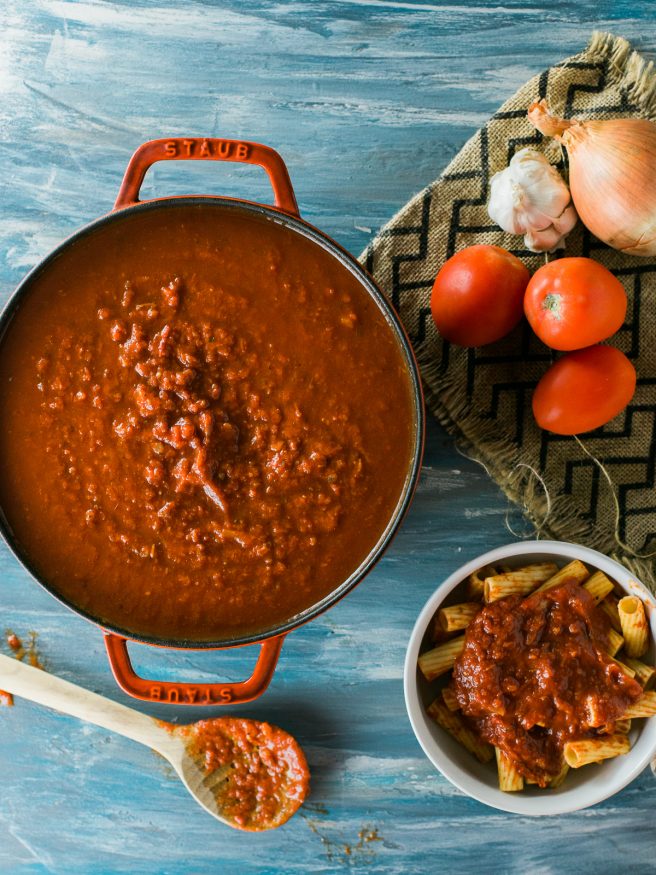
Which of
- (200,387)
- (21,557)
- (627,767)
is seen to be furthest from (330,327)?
(627,767)

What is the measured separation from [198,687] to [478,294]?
90 centimetres

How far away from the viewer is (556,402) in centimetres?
155

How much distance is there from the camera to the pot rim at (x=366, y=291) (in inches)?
52.6

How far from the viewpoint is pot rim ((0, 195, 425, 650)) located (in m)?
1.33

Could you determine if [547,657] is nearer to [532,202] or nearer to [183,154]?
[532,202]

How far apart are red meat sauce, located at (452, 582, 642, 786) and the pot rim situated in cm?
35

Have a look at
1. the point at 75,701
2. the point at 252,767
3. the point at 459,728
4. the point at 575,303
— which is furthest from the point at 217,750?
the point at 575,303

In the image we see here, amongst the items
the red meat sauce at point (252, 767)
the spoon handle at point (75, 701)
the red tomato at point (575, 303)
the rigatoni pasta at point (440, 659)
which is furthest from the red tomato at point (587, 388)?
the spoon handle at point (75, 701)

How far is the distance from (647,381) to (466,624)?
63 cm

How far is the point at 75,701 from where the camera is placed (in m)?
1.76

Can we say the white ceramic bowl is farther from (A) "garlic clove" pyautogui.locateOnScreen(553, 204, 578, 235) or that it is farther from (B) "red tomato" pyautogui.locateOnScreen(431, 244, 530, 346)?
(A) "garlic clove" pyautogui.locateOnScreen(553, 204, 578, 235)

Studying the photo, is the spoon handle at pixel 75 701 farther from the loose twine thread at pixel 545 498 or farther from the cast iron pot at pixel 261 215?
the loose twine thread at pixel 545 498

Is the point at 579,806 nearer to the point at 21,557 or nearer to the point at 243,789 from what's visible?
the point at 243,789

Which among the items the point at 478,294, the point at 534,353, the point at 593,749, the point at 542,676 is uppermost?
the point at 478,294
